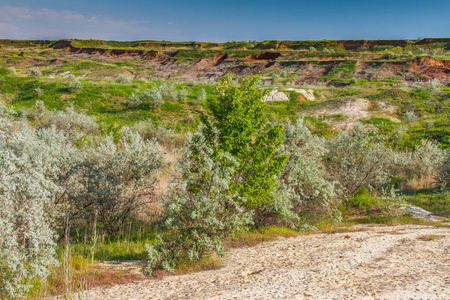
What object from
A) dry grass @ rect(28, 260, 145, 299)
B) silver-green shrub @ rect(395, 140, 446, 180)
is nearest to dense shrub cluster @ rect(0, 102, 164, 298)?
dry grass @ rect(28, 260, 145, 299)

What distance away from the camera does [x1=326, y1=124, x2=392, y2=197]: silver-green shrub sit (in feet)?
33.9

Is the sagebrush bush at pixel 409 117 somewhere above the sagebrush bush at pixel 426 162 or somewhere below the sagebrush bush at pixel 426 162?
above

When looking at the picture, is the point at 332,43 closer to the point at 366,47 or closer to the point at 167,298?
the point at 366,47

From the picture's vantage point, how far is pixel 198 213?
5160 millimetres

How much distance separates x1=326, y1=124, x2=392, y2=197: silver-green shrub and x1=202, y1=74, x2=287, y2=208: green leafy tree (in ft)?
15.3

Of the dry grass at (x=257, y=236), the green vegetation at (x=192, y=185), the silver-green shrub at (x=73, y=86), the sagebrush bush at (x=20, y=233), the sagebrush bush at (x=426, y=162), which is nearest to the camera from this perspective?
the sagebrush bush at (x=20, y=233)

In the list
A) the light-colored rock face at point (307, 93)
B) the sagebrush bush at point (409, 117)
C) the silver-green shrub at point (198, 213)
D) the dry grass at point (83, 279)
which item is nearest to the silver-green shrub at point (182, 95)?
the light-colored rock face at point (307, 93)

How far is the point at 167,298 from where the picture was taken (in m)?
3.90

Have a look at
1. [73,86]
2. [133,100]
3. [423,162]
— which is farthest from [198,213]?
[73,86]

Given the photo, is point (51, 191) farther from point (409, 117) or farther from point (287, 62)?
point (287, 62)

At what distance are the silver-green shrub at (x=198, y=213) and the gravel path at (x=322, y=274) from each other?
0.45 m

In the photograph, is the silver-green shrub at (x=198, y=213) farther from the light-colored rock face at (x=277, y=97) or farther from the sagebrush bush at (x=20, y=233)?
the light-colored rock face at (x=277, y=97)

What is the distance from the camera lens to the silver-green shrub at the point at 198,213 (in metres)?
5.18

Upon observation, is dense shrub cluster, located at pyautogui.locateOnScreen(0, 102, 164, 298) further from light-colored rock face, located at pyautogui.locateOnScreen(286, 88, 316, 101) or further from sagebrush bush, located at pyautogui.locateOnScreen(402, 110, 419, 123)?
light-colored rock face, located at pyautogui.locateOnScreen(286, 88, 316, 101)
